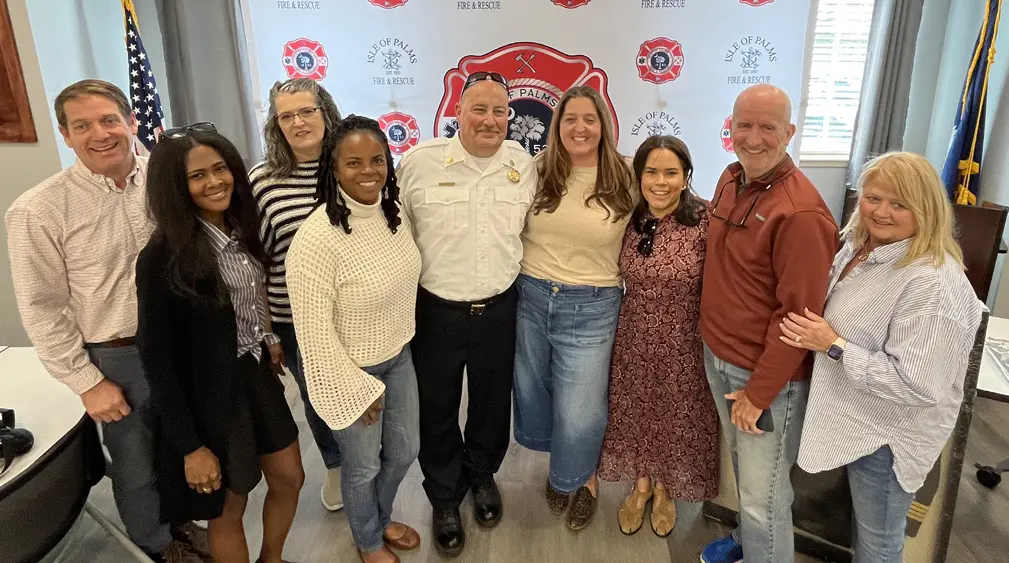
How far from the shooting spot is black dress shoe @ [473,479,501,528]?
2.39 m

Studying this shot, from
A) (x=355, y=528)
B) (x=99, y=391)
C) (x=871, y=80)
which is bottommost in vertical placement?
(x=355, y=528)

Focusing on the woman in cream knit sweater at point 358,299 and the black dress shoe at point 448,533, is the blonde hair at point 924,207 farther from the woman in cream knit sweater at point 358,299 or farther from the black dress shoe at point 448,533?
the black dress shoe at point 448,533

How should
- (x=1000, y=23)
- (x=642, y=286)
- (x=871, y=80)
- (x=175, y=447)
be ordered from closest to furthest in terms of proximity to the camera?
(x=175, y=447)
(x=642, y=286)
(x=1000, y=23)
(x=871, y=80)

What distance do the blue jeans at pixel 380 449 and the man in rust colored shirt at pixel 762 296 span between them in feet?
3.27

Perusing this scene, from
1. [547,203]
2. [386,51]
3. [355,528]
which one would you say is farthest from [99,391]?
[386,51]

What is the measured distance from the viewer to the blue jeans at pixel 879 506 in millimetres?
1630

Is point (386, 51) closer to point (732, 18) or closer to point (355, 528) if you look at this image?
point (732, 18)

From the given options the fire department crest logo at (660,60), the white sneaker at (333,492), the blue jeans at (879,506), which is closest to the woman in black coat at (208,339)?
the white sneaker at (333,492)

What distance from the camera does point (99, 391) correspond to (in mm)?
1747

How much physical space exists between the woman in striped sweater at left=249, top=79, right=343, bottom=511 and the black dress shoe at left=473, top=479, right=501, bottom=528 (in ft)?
2.77

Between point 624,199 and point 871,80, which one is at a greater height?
point 871,80

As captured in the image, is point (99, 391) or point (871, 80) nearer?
point (99, 391)

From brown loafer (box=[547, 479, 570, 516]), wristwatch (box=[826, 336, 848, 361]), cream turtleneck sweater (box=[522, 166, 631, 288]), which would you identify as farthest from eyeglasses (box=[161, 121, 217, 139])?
brown loafer (box=[547, 479, 570, 516])

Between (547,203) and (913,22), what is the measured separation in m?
2.72
